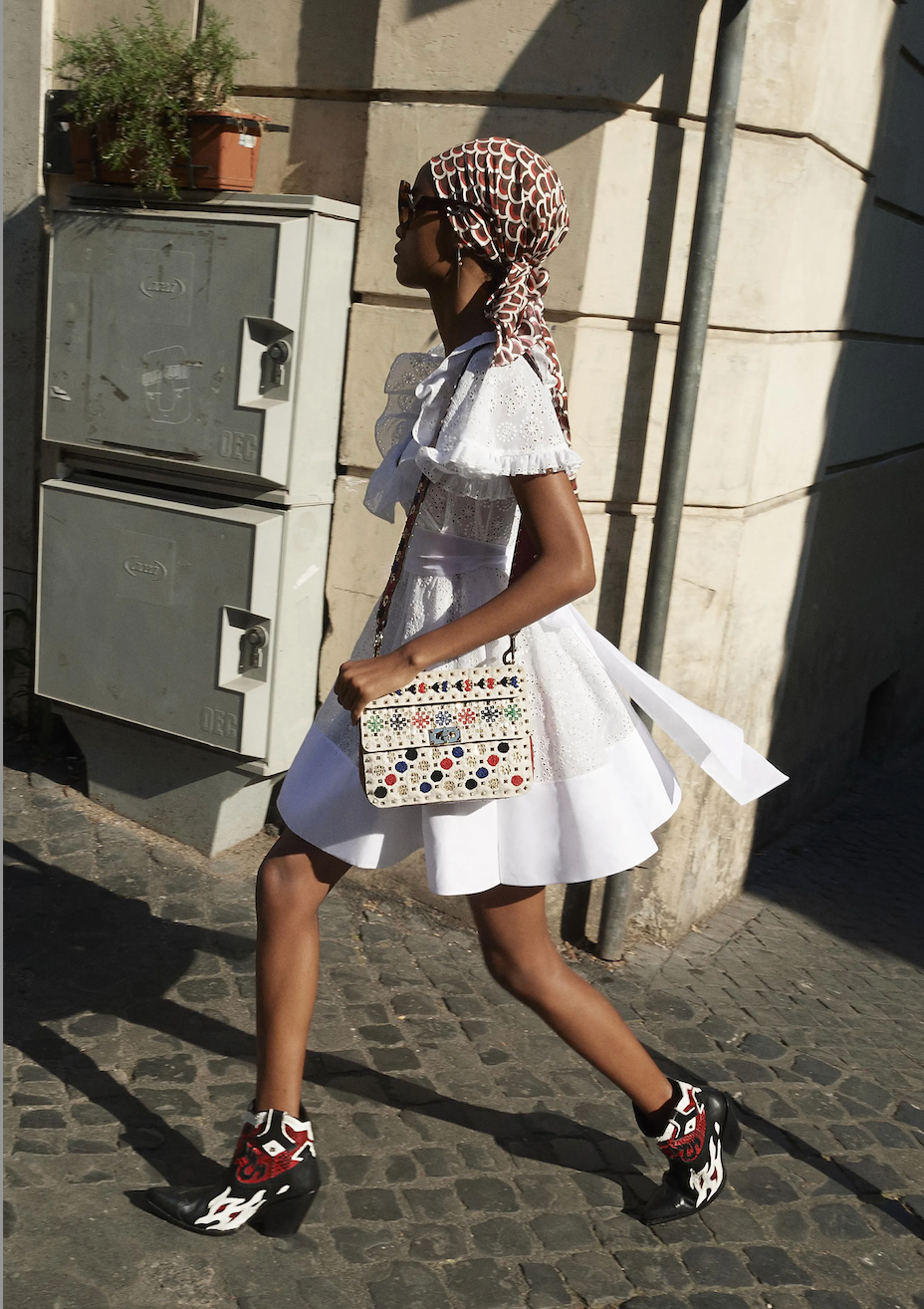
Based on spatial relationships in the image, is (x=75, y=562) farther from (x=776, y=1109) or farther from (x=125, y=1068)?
(x=776, y=1109)

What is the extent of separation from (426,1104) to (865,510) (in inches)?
130

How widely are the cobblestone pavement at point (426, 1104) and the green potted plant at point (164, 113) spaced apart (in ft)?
7.04

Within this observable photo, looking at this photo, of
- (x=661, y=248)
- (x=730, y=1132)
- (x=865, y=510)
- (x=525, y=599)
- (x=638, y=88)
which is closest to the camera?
(x=525, y=599)

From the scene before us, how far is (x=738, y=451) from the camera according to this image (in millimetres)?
3889

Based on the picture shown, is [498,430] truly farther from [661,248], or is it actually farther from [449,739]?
[661,248]

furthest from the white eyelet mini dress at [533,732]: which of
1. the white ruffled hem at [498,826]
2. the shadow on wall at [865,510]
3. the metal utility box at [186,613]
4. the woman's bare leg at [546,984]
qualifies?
the shadow on wall at [865,510]

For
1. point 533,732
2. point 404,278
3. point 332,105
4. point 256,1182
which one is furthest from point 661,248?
point 256,1182

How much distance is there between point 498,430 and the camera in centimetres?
225

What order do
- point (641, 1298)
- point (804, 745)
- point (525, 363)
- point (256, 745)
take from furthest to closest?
point (804, 745) → point (256, 745) → point (641, 1298) → point (525, 363)

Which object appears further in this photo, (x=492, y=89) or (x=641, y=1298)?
(x=492, y=89)

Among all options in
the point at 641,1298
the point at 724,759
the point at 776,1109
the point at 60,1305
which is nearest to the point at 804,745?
the point at 776,1109

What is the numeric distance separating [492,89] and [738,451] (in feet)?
4.13

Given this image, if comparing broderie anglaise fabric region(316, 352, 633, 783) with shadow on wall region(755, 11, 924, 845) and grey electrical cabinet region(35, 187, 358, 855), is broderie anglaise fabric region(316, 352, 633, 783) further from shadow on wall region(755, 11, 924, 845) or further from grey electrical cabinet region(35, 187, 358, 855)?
shadow on wall region(755, 11, 924, 845)

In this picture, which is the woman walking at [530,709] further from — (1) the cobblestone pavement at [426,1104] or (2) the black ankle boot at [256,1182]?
(1) the cobblestone pavement at [426,1104]
